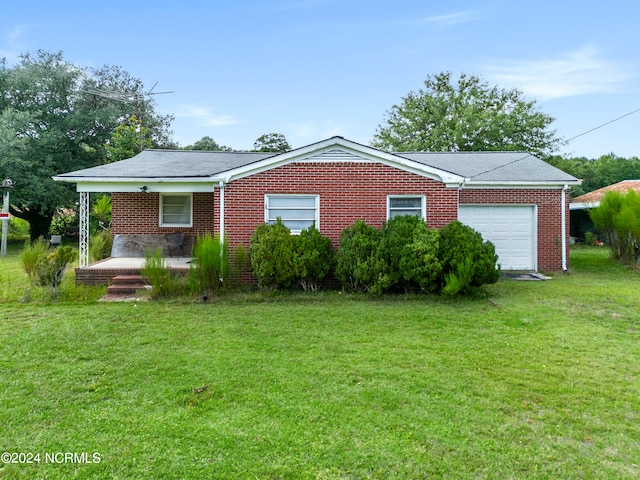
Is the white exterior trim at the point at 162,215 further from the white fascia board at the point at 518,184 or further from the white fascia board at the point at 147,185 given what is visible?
the white fascia board at the point at 518,184

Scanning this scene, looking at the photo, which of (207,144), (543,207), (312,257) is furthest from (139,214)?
(207,144)

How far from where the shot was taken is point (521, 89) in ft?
86.7

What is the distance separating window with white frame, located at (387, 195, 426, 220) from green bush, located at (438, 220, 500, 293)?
1.21 meters

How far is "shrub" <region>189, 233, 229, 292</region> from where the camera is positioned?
7.89 m

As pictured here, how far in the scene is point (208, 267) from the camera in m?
7.94

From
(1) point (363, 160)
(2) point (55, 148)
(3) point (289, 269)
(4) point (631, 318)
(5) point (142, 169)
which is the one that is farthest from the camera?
(2) point (55, 148)

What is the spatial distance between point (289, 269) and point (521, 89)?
84.0 ft

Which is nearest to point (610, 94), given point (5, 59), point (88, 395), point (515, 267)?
point (515, 267)

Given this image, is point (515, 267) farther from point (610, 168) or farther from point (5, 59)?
point (610, 168)

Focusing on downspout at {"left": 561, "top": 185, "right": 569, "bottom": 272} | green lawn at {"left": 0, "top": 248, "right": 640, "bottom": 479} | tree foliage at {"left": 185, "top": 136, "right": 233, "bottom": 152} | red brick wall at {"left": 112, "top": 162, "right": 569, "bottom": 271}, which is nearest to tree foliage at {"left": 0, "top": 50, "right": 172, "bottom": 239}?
tree foliage at {"left": 185, "top": 136, "right": 233, "bottom": 152}

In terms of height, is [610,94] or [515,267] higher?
[610,94]

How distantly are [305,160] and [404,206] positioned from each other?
256cm

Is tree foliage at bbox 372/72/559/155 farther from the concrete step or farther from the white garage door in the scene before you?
the concrete step

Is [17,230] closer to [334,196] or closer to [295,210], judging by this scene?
[295,210]
